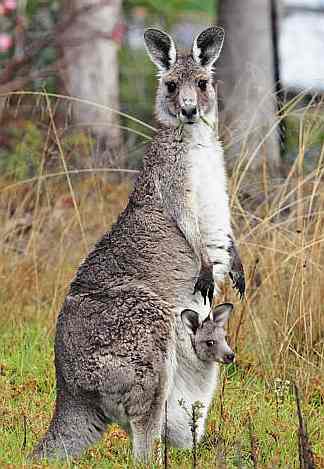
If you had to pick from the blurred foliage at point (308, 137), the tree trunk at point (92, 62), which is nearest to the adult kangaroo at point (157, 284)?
the blurred foliage at point (308, 137)

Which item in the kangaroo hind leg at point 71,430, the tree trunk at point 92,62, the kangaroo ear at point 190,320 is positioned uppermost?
the tree trunk at point 92,62

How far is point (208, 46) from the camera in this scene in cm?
614

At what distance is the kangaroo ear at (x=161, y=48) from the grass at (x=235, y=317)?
1.30 meters

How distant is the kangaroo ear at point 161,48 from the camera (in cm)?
609

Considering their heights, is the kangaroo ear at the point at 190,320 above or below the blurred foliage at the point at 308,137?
below

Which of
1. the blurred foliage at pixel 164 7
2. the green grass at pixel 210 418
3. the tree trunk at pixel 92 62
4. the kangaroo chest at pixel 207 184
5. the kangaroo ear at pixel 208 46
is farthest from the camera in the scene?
the blurred foliage at pixel 164 7

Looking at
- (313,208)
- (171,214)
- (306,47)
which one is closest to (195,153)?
(171,214)

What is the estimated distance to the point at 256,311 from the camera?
7.50 m

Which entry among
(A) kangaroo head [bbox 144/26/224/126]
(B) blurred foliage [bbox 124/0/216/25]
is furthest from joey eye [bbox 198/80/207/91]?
(B) blurred foliage [bbox 124/0/216/25]

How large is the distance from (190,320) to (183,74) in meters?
1.35

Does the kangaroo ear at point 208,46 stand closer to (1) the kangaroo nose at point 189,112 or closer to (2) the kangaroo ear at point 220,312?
(1) the kangaroo nose at point 189,112

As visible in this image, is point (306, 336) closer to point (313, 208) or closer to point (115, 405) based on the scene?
point (313, 208)

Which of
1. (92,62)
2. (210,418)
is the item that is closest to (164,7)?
(92,62)

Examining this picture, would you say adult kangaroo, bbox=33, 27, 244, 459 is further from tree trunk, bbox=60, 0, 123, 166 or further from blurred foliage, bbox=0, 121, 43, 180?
tree trunk, bbox=60, 0, 123, 166
